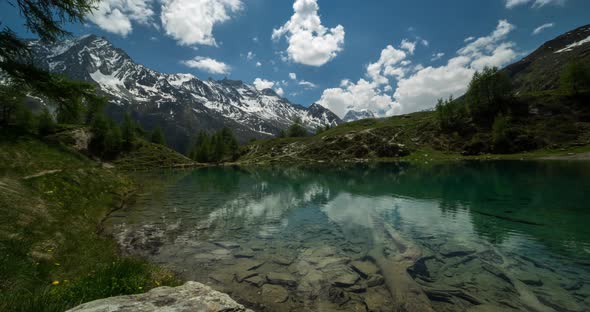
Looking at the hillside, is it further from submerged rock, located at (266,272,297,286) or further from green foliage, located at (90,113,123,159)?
submerged rock, located at (266,272,297,286)

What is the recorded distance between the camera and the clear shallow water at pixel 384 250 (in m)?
12.2

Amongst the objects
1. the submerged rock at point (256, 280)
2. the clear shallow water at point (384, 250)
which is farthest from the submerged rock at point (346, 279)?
the submerged rock at point (256, 280)

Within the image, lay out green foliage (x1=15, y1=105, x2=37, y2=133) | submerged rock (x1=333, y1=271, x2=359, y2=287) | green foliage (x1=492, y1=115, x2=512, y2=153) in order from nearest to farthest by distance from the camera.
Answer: submerged rock (x1=333, y1=271, x2=359, y2=287) < green foliage (x1=15, y1=105, x2=37, y2=133) < green foliage (x1=492, y1=115, x2=512, y2=153)

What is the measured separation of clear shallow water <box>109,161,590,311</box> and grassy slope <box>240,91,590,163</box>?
302ft

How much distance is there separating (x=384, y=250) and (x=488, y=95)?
149 metres

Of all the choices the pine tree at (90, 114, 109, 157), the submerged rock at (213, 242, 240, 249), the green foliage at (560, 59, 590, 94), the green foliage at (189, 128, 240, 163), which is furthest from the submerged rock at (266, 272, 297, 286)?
the green foliage at (189, 128, 240, 163)

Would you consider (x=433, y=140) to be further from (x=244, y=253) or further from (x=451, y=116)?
(x=244, y=253)

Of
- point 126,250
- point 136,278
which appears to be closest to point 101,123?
point 126,250

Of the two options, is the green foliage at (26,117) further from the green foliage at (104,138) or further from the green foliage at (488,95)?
the green foliage at (488,95)

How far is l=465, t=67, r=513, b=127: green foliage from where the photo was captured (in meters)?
128

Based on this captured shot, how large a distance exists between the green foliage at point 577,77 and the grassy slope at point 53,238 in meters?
174

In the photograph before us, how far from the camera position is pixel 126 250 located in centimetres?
1809

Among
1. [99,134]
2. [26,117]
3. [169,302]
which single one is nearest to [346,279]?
[169,302]

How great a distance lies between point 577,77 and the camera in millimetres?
119500
